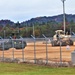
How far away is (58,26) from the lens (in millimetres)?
138750

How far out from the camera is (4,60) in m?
31.2

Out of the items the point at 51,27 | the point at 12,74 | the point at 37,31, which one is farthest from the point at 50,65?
the point at 51,27

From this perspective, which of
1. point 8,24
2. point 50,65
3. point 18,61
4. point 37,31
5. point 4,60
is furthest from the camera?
point 8,24

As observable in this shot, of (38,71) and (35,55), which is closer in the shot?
(38,71)

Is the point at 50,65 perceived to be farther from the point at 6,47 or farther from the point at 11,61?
the point at 6,47

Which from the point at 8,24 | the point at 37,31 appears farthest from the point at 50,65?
the point at 8,24

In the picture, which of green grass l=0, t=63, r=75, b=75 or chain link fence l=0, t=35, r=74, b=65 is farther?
chain link fence l=0, t=35, r=74, b=65

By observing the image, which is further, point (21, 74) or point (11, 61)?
point (11, 61)

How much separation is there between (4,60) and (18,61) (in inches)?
97.2

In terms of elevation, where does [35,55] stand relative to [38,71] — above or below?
above

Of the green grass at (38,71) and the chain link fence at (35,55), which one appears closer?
the green grass at (38,71)

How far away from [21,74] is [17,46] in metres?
24.6

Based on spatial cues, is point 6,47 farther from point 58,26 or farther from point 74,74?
point 58,26

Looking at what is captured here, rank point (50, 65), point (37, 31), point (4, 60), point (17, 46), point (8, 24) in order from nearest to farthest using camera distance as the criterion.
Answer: point (50, 65) < point (4, 60) < point (17, 46) < point (37, 31) < point (8, 24)
